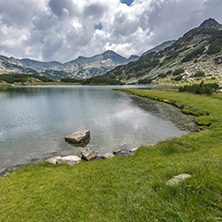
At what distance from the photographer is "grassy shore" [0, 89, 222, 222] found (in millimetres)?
5309

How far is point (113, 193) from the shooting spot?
815cm

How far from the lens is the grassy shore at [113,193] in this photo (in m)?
5.31

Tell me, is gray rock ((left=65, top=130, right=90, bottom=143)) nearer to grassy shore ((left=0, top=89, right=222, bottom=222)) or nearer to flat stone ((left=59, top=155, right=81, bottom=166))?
flat stone ((left=59, top=155, right=81, bottom=166))

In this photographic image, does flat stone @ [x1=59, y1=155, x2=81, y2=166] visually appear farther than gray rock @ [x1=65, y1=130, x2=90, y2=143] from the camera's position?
No

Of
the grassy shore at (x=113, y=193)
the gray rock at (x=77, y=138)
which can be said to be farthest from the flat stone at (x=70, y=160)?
the gray rock at (x=77, y=138)

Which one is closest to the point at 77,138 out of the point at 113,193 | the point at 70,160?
the point at 70,160

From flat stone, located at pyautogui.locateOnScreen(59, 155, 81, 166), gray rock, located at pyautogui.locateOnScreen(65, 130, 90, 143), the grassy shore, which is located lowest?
flat stone, located at pyautogui.locateOnScreen(59, 155, 81, 166)

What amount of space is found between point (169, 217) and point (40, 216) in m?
7.46

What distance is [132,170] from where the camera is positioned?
37.1 feet

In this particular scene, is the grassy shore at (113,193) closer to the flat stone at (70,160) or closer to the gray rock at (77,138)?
the flat stone at (70,160)

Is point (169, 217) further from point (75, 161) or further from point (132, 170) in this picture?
point (75, 161)

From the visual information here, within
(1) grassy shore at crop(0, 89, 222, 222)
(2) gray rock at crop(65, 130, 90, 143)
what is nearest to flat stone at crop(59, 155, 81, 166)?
(1) grassy shore at crop(0, 89, 222, 222)

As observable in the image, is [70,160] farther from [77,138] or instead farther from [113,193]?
[113,193]

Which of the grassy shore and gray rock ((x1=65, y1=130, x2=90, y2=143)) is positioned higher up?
the grassy shore
